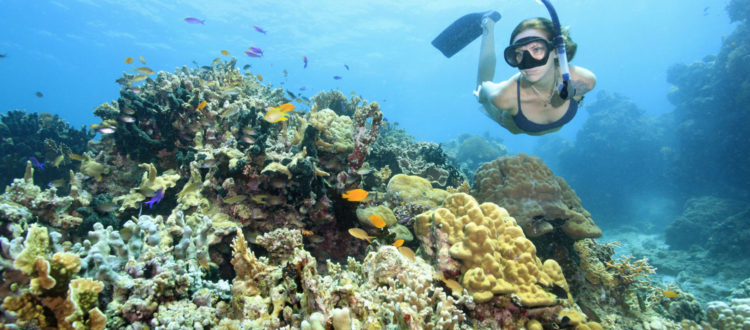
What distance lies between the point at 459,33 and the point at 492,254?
21.5 feet

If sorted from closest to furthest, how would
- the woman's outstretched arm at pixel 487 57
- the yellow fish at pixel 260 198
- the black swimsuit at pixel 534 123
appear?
the yellow fish at pixel 260 198
the black swimsuit at pixel 534 123
the woman's outstretched arm at pixel 487 57

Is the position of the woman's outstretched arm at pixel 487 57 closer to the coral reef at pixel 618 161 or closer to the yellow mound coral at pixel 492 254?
the yellow mound coral at pixel 492 254

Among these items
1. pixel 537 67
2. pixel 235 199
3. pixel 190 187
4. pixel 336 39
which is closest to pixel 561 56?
pixel 537 67

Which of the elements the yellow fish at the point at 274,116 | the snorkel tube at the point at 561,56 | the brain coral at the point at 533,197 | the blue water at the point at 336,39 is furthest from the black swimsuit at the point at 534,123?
the blue water at the point at 336,39

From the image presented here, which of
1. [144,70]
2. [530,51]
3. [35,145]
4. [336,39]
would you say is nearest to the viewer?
[530,51]

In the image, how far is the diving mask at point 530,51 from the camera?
3.45 metres

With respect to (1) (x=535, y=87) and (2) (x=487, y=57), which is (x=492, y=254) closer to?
(1) (x=535, y=87)

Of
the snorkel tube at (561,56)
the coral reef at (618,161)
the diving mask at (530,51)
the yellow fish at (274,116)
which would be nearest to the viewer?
the snorkel tube at (561,56)

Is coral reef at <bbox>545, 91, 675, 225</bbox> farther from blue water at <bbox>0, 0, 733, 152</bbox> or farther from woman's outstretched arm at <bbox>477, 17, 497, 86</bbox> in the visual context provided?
woman's outstretched arm at <bbox>477, 17, 497, 86</bbox>

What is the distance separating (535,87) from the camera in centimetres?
409

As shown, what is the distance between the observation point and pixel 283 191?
403 centimetres

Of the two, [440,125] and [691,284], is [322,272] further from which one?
[440,125]

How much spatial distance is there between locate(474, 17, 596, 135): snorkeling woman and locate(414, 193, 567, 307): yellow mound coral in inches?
63.1

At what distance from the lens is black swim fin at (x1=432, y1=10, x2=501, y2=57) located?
767 centimetres
